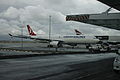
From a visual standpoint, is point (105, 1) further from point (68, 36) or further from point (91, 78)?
point (68, 36)

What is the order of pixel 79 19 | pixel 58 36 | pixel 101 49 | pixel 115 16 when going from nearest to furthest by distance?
pixel 115 16 < pixel 79 19 < pixel 101 49 < pixel 58 36

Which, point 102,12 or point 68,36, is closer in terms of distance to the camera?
point 102,12

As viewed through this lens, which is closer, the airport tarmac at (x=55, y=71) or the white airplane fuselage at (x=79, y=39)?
the airport tarmac at (x=55, y=71)

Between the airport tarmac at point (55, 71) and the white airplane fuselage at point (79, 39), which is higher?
the white airplane fuselage at point (79, 39)

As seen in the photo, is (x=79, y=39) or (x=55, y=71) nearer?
(x=55, y=71)

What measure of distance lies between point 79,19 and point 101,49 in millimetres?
19228

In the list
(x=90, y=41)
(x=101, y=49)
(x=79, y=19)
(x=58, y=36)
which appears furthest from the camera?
(x=58, y=36)

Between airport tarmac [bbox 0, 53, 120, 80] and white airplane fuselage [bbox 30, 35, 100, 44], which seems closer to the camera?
airport tarmac [bbox 0, 53, 120, 80]

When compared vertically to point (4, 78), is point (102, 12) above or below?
above

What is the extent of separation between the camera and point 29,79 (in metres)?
10.9

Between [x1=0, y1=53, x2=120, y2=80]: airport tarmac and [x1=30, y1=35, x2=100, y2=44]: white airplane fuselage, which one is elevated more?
[x1=30, y1=35, x2=100, y2=44]: white airplane fuselage

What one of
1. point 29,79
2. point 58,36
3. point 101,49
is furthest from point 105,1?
point 58,36

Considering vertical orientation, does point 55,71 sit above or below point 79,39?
below

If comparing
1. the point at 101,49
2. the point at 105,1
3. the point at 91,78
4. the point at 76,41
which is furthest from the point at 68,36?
the point at 91,78
